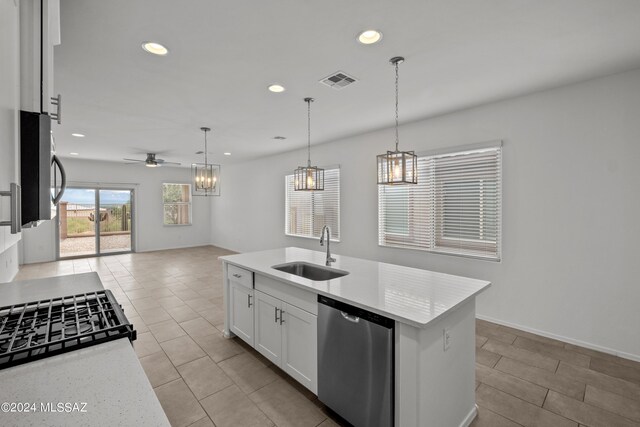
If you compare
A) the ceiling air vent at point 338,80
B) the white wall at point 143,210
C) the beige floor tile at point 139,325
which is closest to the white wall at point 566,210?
the ceiling air vent at point 338,80

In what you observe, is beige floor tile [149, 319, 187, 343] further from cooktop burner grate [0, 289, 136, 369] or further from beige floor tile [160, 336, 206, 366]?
cooktop burner grate [0, 289, 136, 369]

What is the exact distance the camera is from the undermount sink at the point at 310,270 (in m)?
2.78

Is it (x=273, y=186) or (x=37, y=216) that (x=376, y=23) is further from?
(x=273, y=186)

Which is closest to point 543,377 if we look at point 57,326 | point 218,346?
point 218,346

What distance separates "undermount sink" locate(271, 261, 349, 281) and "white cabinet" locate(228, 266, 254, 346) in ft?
1.17

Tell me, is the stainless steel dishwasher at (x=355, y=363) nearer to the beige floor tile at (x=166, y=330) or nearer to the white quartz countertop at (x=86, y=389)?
the white quartz countertop at (x=86, y=389)

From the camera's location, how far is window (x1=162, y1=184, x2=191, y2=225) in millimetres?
9336

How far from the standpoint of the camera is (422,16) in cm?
192

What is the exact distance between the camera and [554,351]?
116 inches

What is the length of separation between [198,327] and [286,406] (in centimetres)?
186

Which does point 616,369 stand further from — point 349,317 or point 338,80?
point 338,80

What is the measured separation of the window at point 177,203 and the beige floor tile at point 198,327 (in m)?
6.54

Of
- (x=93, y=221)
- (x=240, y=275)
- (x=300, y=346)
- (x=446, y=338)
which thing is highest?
(x=93, y=221)

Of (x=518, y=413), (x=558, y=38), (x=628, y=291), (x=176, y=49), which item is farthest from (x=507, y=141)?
(x=176, y=49)
